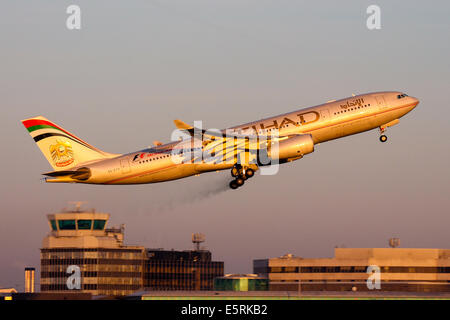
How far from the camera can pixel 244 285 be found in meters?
155

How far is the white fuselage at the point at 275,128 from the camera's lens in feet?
311

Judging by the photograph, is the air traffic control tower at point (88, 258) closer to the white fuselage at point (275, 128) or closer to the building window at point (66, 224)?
the building window at point (66, 224)

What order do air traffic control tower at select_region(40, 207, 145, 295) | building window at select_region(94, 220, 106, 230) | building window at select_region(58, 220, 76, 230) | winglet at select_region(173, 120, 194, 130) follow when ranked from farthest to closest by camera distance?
building window at select_region(94, 220, 106, 230), building window at select_region(58, 220, 76, 230), air traffic control tower at select_region(40, 207, 145, 295), winglet at select_region(173, 120, 194, 130)

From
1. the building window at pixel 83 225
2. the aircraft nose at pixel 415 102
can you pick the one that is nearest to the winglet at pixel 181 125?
the aircraft nose at pixel 415 102

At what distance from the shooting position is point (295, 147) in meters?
93.6

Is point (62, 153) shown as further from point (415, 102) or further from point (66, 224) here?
point (66, 224)

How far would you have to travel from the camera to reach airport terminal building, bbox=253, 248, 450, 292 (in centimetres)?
14988

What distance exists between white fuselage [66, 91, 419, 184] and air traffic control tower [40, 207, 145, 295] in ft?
249

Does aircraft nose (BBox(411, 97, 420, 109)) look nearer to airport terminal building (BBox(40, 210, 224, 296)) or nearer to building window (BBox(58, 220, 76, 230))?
airport terminal building (BBox(40, 210, 224, 296))

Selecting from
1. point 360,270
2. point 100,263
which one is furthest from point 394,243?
point 100,263

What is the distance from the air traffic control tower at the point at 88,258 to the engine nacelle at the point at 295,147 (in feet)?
270

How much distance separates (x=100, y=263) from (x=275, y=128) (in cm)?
A: 8802

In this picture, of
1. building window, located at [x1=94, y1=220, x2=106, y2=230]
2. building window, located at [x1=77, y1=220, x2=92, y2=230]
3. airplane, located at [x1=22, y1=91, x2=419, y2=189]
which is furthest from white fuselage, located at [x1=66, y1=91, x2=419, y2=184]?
building window, located at [x1=94, y1=220, x2=106, y2=230]
